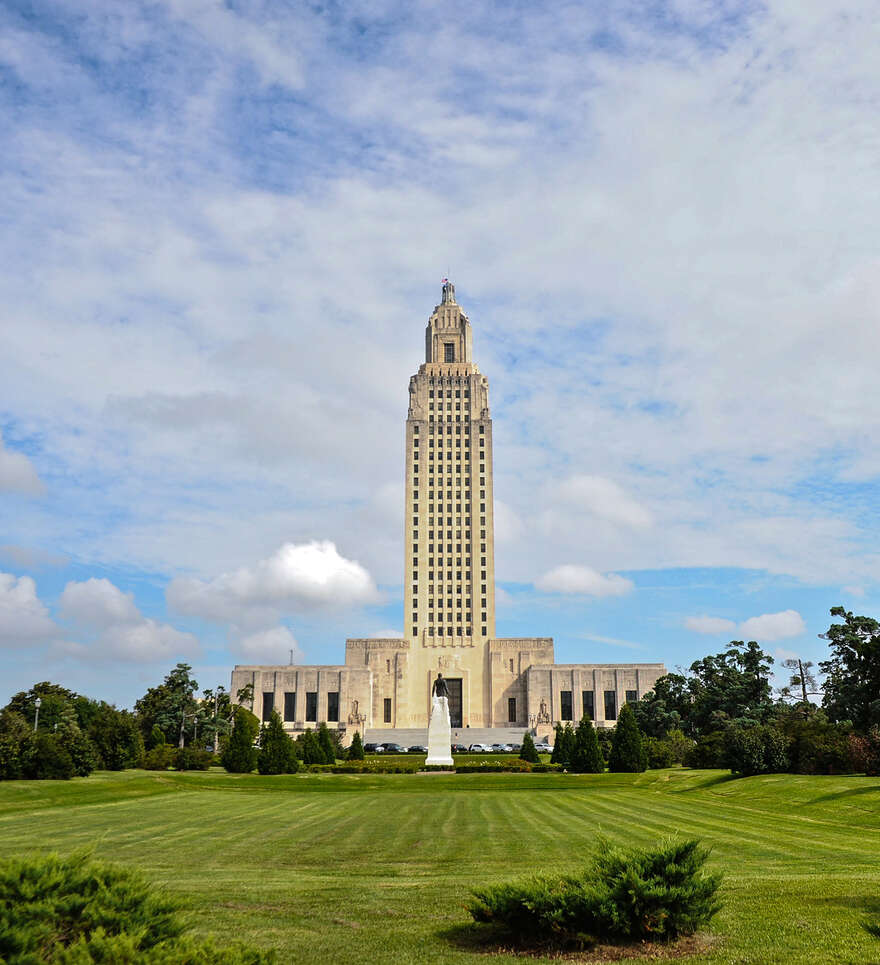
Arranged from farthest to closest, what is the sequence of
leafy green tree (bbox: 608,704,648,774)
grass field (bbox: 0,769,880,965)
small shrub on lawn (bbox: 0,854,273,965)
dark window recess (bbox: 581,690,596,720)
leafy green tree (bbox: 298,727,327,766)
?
dark window recess (bbox: 581,690,596,720)
leafy green tree (bbox: 298,727,327,766)
leafy green tree (bbox: 608,704,648,774)
grass field (bbox: 0,769,880,965)
small shrub on lawn (bbox: 0,854,273,965)

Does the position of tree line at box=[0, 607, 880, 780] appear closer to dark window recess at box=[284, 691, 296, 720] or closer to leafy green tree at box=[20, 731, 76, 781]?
leafy green tree at box=[20, 731, 76, 781]

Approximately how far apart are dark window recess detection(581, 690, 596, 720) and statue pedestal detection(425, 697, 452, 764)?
4975 cm

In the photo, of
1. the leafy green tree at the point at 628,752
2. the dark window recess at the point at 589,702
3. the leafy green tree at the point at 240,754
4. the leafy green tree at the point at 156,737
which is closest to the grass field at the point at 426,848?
the leafy green tree at the point at 628,752

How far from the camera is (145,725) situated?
242 ft

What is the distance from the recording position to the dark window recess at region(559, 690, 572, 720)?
10694 centimetres

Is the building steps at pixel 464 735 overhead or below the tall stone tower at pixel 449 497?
below

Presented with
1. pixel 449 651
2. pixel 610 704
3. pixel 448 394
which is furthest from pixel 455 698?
pixel 448 394

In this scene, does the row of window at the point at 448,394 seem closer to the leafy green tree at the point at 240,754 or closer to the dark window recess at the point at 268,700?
the dark window recess at the point at 268,700

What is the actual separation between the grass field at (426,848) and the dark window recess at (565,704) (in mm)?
65089

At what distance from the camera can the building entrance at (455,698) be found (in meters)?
109

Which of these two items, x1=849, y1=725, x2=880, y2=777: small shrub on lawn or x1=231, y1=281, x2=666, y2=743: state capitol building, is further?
x1=231, y1=281, x2=666, y2=743: state capitol building

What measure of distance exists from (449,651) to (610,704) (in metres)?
21.0

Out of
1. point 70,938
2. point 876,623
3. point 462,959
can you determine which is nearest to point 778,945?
point 462,959

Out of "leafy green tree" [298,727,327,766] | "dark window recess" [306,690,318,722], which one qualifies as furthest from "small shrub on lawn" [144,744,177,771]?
"dark window recess" [306,690,318,722]
